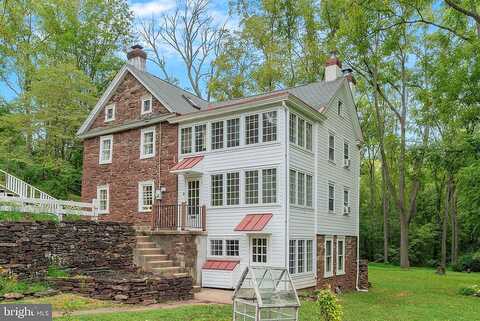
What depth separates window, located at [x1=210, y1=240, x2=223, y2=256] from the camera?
666 inches

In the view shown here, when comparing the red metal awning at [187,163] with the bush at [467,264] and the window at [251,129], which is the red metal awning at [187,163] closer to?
the window at [251,129]

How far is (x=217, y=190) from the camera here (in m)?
17.3

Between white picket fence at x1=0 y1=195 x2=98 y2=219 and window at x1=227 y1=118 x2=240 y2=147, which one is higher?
window at x1=227 y1=118 x2=240 y2=147

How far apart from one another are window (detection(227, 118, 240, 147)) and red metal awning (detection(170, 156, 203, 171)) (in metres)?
1.42

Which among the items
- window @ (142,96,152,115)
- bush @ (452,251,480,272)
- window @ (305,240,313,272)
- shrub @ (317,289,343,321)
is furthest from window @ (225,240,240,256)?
bush @ (452,251,480,272)

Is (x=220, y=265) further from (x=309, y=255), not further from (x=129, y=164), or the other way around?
(x=129, y=164)

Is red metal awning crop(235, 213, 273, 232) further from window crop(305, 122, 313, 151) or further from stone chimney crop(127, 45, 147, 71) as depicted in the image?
stone chimney crop(127, 45, 147, 71)

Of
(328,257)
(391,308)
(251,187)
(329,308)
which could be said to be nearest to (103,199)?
(251,187)

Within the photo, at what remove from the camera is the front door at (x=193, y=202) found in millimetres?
17805

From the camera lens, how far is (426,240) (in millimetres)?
39375

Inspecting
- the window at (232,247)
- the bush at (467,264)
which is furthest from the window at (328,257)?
the bush at (467,264)

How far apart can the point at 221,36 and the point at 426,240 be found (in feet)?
79.9

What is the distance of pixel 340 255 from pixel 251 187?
6.21 meters

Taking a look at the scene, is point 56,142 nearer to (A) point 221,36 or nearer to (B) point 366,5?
A: (A) point 221,36
